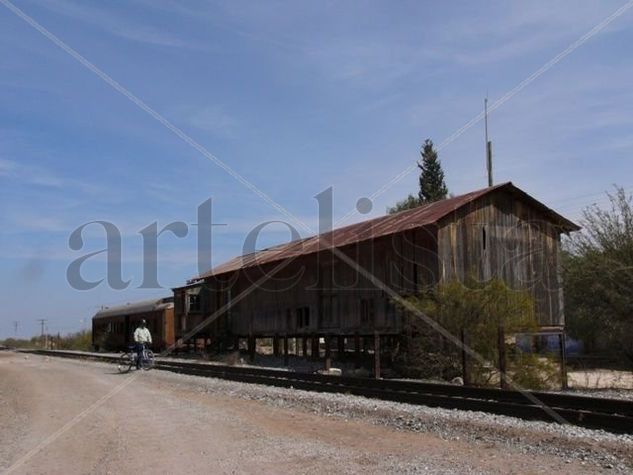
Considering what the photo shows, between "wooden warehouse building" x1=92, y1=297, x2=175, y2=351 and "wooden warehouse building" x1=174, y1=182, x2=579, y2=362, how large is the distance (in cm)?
1362

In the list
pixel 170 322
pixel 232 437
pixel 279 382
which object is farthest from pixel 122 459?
pixel 170 322

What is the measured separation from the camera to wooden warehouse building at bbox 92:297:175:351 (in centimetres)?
4416

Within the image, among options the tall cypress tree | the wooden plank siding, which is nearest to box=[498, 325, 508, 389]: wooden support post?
the wooden plank siding

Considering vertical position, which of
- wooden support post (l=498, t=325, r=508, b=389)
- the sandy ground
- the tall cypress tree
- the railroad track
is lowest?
the sandy ground

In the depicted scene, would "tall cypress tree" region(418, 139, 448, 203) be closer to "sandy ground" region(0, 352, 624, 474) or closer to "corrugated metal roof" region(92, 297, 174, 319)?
"corrugated metal roof" region(92, 297, 174, 319)

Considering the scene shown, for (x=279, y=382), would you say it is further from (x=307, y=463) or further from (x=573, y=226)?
(x=573, y=226)

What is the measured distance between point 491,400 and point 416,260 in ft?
38.3

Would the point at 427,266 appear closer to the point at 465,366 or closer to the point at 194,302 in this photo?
the point at 465,366

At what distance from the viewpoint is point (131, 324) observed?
5028 cm

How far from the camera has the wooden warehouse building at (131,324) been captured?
145 feet

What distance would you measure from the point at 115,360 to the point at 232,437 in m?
24.3

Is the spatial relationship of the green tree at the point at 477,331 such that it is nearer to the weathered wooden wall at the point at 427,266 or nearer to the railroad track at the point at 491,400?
the weathered wooden wall at the point at 427,266

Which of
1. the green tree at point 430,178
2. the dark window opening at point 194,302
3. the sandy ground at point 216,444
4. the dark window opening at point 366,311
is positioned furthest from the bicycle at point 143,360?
the green tree at point 430,178

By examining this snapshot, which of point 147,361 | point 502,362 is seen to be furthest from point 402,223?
point 147,361
